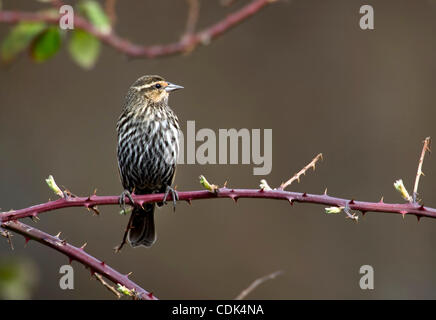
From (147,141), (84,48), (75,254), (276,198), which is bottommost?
(75,254)

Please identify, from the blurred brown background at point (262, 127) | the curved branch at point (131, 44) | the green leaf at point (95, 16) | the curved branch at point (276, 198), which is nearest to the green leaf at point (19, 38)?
the curved branch at point (131, 44)

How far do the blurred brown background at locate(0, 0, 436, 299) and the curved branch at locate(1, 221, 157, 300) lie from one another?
3.90m

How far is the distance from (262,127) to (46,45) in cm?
491

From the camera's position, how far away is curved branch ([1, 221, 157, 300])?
240cm

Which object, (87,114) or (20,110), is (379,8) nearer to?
(87,114)

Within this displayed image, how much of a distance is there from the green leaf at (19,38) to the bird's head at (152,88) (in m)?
2.89

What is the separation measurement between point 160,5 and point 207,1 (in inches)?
19.1

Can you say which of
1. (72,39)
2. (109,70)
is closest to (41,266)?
(109,70)

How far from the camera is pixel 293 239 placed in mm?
6711

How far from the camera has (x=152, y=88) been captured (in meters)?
4.79

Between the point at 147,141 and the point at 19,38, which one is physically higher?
the point at 19,38

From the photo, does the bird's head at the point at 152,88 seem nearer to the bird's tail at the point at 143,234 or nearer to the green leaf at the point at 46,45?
the bird's tail at the point at 143,234

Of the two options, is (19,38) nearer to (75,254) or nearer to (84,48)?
(84,48)

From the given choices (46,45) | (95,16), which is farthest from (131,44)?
(46,45)
